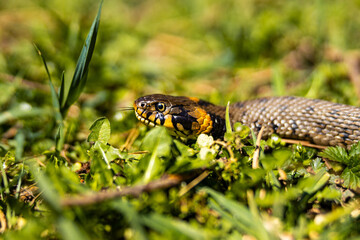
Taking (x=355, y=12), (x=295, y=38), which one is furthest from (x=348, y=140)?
(x=355, y=12)

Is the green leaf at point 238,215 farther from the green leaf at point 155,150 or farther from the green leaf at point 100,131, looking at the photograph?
the green leaf at point 100,131

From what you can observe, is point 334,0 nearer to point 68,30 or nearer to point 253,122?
point 253,122

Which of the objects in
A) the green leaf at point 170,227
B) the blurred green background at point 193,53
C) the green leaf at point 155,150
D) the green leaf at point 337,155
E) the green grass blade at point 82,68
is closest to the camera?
the green leaf at point 170,227

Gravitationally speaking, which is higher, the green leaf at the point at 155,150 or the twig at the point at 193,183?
the green leaf at the point at 155,150

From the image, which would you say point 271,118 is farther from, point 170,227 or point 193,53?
point 193,53

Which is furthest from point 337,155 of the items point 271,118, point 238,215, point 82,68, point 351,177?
point 82,68

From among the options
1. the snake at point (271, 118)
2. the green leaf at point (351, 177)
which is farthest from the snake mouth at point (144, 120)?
the green leaf at point (351, 177)
